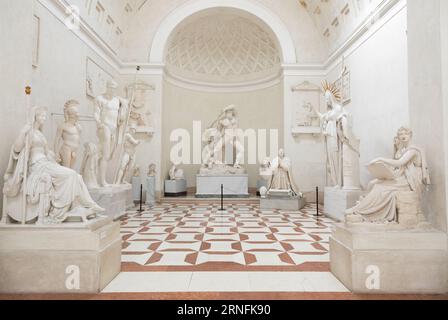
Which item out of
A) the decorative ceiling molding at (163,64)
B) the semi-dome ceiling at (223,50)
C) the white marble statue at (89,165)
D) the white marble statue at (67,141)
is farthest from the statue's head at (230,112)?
the white marble statue at (67,141)

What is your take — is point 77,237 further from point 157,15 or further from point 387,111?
point 157,15

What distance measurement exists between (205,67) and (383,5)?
8.43 m

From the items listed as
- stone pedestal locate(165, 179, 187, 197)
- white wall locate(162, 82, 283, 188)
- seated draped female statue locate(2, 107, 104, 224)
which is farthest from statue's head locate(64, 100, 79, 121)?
white wall locate(162, 82, 283, 188)

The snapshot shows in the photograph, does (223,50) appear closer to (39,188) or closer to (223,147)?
(223,147)

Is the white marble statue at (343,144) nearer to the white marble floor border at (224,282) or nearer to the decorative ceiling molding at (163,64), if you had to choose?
the decorative ceiling molding at (163,64)

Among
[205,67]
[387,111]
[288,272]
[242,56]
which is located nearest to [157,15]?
[205,67]

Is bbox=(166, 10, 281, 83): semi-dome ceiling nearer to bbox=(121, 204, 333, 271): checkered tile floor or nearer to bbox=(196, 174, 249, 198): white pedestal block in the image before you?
bbox=(196, 174, 249, 198): white pedestal block

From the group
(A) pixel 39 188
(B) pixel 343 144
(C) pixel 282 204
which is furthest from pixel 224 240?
(B) pixel 343 144

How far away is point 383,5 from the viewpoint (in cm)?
730

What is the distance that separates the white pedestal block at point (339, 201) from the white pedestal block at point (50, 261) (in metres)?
5.64

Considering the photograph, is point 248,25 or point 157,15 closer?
point 157,15

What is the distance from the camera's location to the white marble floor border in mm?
2949

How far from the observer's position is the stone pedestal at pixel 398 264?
281 centimetres

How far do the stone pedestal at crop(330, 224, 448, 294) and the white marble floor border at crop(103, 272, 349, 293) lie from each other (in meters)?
0.30
